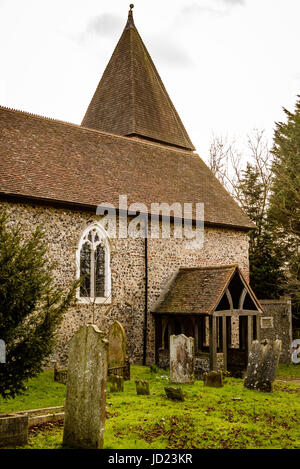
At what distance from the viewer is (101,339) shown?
6879 mm

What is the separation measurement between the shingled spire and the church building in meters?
2.81

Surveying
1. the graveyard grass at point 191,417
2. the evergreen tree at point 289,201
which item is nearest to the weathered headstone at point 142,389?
the graveyard grass at point 191,417

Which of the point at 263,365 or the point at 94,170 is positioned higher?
the point at 94,170

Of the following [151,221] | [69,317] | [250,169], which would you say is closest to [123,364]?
[69,317]

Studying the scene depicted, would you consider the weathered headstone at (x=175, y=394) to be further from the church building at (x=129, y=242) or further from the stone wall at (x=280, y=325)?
the stone wall at (x=280, y=325)

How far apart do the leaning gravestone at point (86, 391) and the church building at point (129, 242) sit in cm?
531

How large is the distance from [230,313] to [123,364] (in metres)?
3.78

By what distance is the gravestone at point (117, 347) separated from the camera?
13.2 meters

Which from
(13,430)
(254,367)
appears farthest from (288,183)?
(13,430)

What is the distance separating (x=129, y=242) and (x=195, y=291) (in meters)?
2.73

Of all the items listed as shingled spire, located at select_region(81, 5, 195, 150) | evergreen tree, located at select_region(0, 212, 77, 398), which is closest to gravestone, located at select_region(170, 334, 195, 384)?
evergreen tree, located at select_region(0, 212, 77, 398)

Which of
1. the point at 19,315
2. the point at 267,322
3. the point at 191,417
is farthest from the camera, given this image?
the point at 267,322

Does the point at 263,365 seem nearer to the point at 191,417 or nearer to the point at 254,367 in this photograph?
the point at 254,367

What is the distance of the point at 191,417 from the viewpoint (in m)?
8.49
